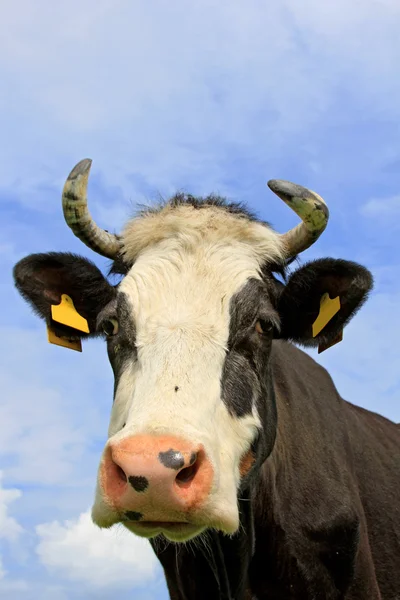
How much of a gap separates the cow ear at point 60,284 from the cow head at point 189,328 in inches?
0.4

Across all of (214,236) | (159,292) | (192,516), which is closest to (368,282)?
(214,236)

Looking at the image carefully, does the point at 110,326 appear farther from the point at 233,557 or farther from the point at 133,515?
the point at 233,557

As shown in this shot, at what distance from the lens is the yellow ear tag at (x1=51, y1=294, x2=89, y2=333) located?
7066 millimetres

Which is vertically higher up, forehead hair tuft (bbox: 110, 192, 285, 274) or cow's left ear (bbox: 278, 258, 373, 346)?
forehead hair tuft (bbox: 110, 192, 285, 274)

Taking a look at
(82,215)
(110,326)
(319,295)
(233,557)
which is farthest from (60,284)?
(233,557)

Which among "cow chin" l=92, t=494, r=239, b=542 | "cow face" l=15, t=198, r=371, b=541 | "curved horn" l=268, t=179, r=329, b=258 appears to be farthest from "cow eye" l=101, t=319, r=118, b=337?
"curved horn" l=268, t=179, r=329, b=258

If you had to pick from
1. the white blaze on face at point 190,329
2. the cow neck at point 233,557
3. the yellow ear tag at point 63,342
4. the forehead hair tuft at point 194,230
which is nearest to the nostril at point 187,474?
the white blaze on face at point 190,329

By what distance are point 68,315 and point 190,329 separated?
2.08 m

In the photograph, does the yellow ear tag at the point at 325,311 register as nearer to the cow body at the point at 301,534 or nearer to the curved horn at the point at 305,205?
the curved horn at the point at 305,205

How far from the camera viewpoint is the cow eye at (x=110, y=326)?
5.99 metres

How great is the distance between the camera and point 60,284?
7.14 m

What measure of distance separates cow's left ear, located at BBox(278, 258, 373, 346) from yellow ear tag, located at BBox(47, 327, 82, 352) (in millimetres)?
1847

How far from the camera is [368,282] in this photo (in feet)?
21.5

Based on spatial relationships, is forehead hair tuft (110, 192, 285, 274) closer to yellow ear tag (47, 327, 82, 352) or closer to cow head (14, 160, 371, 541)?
cow head (14, 160, 371, 541)
